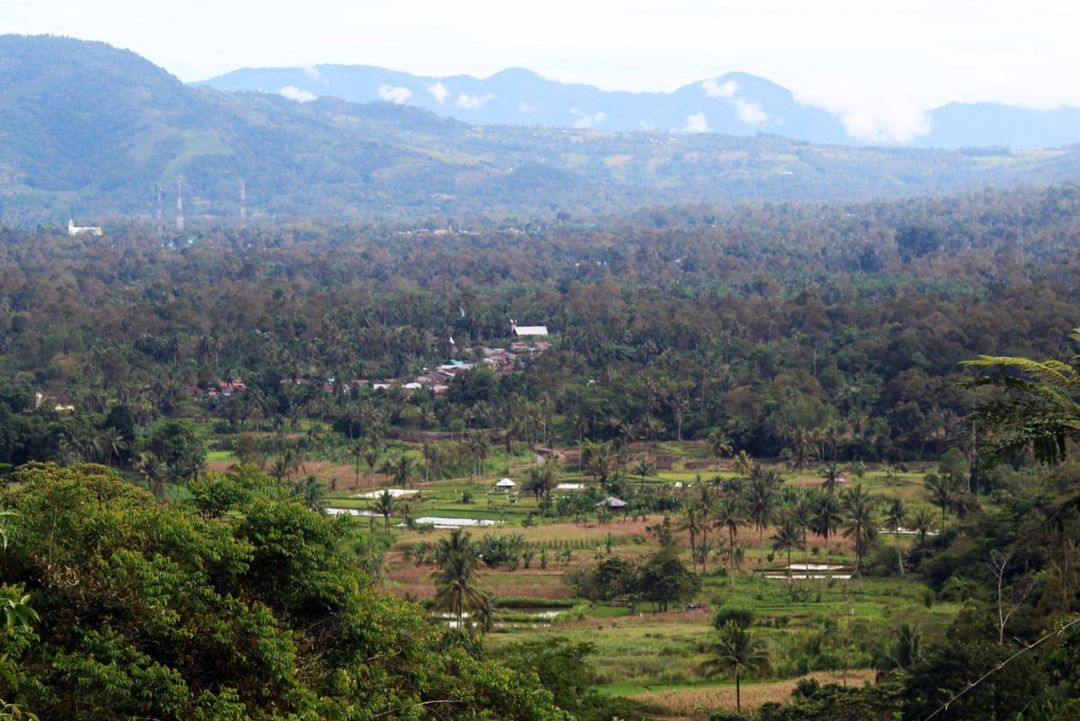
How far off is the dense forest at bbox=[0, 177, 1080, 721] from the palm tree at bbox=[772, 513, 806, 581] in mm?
244

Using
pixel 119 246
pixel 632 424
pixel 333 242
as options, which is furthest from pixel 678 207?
pixel 632 424

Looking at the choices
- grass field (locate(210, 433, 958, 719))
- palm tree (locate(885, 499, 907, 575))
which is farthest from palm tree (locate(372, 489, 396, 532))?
palm tree (locate(885, 499, 907, 575))

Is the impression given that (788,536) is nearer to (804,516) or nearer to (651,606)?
(804,516)

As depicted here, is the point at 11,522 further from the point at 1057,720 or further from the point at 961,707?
the point at 961,707

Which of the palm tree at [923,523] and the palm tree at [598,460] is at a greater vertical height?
the palm tree at [923,523]

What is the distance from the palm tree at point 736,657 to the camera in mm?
27344

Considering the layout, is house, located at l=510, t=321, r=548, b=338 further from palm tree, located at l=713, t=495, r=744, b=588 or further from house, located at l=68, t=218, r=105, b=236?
house, located at l=68, t=218, r=105, b=236

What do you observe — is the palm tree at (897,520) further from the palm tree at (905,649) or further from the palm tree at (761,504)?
the palm tree at (905,649)

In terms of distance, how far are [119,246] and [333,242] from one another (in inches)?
879

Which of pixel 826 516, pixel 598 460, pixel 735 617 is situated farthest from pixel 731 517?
pixel 598 460

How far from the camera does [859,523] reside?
38.8 meters

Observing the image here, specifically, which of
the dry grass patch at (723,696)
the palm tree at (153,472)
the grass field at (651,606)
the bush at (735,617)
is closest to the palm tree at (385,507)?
the grass field at (651,606)

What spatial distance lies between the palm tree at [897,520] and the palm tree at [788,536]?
2.88 m

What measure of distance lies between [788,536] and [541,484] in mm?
13253
